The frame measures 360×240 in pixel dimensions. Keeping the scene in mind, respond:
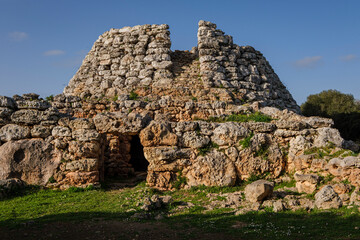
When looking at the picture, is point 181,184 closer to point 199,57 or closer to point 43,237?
point 43,237

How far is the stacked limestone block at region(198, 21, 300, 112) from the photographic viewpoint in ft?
58.6

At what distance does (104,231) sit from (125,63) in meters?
12.2

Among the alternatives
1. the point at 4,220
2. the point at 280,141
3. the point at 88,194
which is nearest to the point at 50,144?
the point at 88,194

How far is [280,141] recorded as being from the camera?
41.1 feet

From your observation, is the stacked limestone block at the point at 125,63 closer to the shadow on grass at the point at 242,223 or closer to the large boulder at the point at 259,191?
the large boulder at the point at 259,191

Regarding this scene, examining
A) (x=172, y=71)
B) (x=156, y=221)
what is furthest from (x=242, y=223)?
(x=172, y=71)

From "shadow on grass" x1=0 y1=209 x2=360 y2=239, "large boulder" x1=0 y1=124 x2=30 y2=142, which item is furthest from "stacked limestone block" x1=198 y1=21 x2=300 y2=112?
"shadow on grass" x1=0 y1=209 x2=360 y2=239

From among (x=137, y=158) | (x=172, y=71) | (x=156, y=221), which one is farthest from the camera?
(x=137, y=158)

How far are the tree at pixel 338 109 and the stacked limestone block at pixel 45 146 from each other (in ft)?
65.8

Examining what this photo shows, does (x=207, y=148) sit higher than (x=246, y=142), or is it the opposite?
(x=246, y=142)

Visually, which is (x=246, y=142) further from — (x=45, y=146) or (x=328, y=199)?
(x=45, y=146)

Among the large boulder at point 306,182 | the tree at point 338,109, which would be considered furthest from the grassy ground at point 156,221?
the tree at point 338,109

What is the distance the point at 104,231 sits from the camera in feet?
24.8

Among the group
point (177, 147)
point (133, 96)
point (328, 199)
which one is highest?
point (133, 96)
